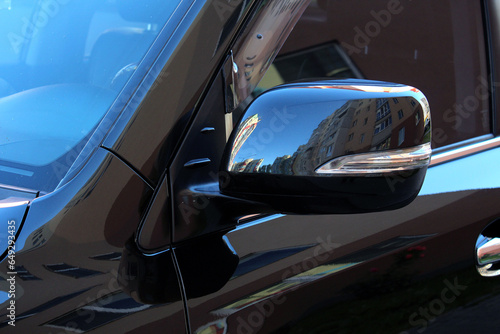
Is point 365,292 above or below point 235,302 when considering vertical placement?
below

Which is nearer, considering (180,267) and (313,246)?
(180,267)

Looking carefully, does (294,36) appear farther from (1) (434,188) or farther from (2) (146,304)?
(2) (146,304)

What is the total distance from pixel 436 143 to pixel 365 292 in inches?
20.2

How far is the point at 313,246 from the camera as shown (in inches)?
49.9

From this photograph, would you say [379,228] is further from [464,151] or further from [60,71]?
[60,71]

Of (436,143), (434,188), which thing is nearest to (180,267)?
(434,188)

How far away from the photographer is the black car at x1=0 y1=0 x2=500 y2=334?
40.3 inches
